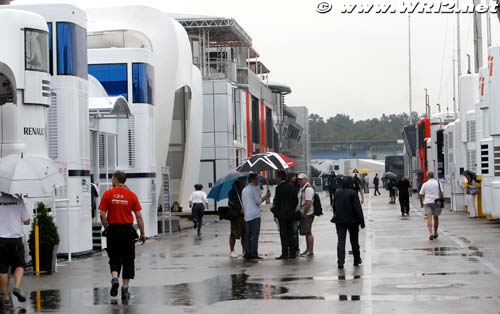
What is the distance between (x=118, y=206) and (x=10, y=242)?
1.51 m

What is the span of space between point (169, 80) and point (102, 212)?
892 inches

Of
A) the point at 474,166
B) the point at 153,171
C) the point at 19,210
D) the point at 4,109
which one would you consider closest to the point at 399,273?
the point at 19,210

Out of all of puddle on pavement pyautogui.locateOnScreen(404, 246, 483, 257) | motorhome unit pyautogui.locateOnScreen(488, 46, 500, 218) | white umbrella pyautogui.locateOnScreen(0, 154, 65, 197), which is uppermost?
motorhome unit pyautogui.locateOnScreen(488, 46, 500, 218)

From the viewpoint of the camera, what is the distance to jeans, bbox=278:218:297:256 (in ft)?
66.4

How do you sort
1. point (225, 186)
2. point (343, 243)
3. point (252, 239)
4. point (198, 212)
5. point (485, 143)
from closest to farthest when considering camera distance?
1. point (343, 243)
2. point (252, 239)
3. point (225, 186)
4. point (485, 143)
5. point (198, 212)

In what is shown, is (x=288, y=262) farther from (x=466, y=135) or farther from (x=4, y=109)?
(x=466, y=135)

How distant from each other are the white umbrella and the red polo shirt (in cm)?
119

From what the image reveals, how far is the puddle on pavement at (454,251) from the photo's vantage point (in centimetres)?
2004

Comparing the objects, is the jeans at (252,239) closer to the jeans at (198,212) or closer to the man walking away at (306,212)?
the man walking away at (306,212)

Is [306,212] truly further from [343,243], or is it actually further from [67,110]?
[67,110]

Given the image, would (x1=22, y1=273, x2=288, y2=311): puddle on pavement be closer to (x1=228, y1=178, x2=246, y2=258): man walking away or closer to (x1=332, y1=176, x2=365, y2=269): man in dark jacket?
(x1=332, y1=176, x2=365, y2=269): man in dark jacket

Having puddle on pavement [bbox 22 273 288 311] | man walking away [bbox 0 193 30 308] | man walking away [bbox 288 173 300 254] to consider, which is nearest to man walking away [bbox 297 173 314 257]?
man walking away [bbox 288 173 300 254]

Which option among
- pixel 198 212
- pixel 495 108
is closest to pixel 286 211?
pixel 495 108

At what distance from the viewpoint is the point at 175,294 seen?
1462 centimetres
